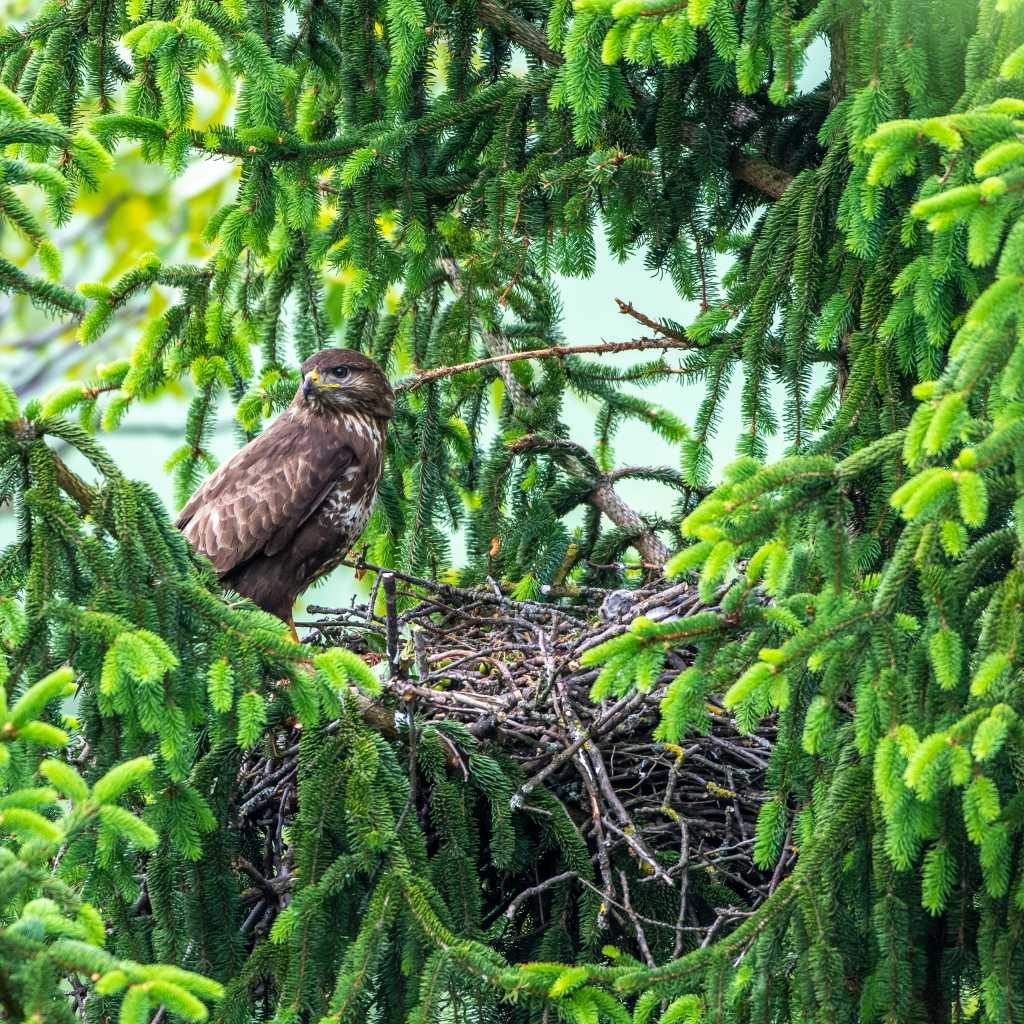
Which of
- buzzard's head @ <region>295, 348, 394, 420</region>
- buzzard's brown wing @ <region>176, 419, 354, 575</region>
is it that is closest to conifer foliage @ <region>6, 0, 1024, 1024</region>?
buzzard's brown wing @ <region>176, 419, 354, 575</region>

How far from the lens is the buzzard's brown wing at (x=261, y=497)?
6781 mm

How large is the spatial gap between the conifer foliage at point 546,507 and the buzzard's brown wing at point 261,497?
0.65 feet

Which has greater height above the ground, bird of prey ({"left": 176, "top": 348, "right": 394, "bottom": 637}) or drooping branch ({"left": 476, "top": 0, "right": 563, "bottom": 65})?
drooping branch ({"left": 476, "top": 0, "right": 563, "bottom": 65})

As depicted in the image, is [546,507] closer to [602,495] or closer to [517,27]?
[602,495]

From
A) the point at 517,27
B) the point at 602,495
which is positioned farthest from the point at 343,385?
the point at 517,27

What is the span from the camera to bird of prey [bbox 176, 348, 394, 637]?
679cm

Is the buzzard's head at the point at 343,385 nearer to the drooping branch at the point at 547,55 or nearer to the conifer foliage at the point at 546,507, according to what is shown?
the conifer foliage at the point at 546,507

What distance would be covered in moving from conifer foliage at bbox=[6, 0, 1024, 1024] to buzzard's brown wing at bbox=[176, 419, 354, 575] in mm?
198

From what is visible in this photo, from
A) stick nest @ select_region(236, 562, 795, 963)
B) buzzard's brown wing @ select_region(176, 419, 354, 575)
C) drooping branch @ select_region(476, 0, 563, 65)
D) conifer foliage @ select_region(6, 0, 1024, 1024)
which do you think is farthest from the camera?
buzzard's brown wing @ select_region(176, 419, 354, 575)

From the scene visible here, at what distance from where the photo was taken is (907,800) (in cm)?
344

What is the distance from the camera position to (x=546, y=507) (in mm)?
6609

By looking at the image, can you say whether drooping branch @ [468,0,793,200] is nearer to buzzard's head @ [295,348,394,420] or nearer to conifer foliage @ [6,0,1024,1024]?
conifer foliage @ [6,0,1024,1024]

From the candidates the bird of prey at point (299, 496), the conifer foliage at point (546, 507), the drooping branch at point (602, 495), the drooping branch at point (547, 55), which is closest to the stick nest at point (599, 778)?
the conifer foliage at point (546, 507)

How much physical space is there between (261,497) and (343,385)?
0.60m
